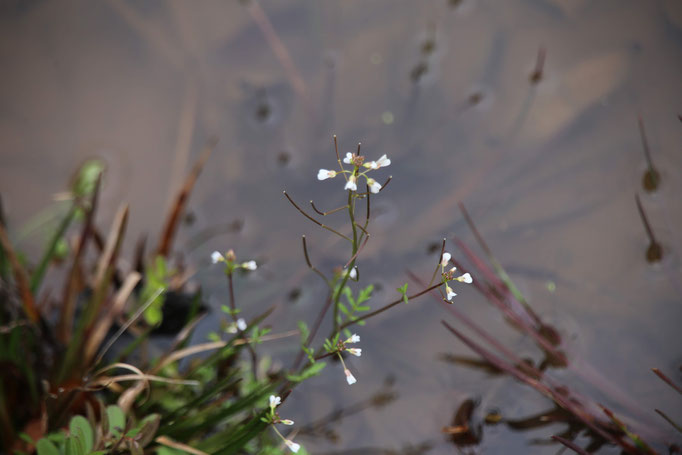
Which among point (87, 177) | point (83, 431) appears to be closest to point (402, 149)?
point (87, 177)

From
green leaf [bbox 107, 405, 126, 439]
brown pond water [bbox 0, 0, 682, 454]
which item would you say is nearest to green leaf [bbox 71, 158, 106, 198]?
brown pond water [bbox 0, 0, 682, 454]

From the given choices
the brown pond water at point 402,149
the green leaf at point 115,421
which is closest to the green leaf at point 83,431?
the green leaf at point 115,421

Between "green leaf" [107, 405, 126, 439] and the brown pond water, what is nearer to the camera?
"green leaf" [107, 405, 126, 439]

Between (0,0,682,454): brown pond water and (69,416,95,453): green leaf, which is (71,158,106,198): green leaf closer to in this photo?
(0,0,682,454): brown pond water

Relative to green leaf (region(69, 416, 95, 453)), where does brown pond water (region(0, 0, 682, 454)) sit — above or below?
above

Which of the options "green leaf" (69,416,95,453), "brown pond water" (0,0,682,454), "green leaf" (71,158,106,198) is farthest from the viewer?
"green leaf" (71,158,106,198)

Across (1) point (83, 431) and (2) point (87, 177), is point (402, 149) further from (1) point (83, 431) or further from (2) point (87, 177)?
(1) point (83, 431)

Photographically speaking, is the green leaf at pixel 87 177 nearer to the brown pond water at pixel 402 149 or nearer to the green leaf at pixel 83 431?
the brown pond water at pixel 402 149
